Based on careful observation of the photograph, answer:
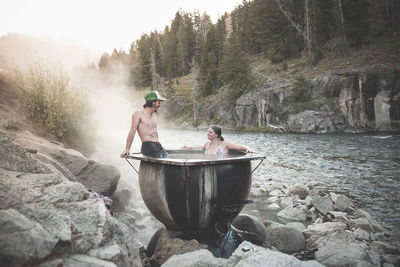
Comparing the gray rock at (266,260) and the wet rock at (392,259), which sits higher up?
the gray rock at (266,260)

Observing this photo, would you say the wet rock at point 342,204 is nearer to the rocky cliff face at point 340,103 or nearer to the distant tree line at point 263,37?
the rocky cliff face at point 340,103

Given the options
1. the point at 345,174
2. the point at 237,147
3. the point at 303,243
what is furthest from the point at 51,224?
the point at 345,174

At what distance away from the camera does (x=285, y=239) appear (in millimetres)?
3896

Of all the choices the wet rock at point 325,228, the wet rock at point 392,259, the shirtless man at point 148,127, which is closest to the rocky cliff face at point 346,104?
the wet rock at point 325,228

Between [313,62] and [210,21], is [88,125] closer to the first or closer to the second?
[313,62]

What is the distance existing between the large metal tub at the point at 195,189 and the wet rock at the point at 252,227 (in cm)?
52

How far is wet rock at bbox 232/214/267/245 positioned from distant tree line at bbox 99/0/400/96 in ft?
116

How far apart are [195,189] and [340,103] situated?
26.4m

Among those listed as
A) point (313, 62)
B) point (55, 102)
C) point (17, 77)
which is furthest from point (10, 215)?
point (313, 62)

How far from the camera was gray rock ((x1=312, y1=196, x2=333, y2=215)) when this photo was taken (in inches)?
211

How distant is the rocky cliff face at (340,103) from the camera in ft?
73.4

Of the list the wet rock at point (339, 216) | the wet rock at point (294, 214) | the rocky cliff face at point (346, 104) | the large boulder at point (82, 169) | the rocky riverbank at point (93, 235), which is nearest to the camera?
the rocky riverbank at point (93, 235)

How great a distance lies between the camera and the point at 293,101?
29.0 meters

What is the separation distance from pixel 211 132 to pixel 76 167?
2807mm
